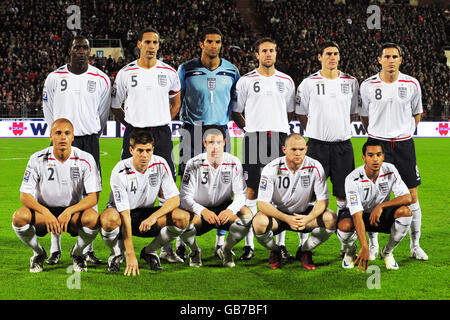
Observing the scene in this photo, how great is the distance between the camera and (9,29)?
2795 cm

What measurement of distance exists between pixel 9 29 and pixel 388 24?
1991cm

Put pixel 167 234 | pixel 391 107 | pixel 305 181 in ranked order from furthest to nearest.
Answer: pixel 391 107 < pixel 305 181 < pixel 167 234

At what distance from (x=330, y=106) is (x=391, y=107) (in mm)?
618

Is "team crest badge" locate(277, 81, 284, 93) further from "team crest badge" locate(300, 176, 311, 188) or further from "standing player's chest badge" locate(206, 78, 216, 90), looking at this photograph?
"team crest badge" locate(300, 176, 311, 188)

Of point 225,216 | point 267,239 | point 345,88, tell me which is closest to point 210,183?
point 225,216

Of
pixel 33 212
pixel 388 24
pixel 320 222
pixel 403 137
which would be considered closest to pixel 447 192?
pixel 403 137

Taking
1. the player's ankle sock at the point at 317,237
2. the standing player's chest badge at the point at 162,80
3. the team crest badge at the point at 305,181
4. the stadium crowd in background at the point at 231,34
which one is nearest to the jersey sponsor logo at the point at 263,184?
the team crest badge at the point at 305,181

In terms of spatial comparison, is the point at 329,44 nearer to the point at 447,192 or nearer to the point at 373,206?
the point at 373,206

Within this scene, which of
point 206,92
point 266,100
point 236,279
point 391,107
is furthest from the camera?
point 206,92

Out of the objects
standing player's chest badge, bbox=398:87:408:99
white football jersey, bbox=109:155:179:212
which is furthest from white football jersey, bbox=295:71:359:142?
white football jersey, bbox=109:155:179:212

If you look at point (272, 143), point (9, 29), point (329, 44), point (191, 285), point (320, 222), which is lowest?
point (191, 285)

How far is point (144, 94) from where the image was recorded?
229 inches

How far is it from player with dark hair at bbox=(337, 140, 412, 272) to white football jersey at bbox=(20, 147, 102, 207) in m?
2.37

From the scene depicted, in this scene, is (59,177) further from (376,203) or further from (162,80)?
(376,203)
